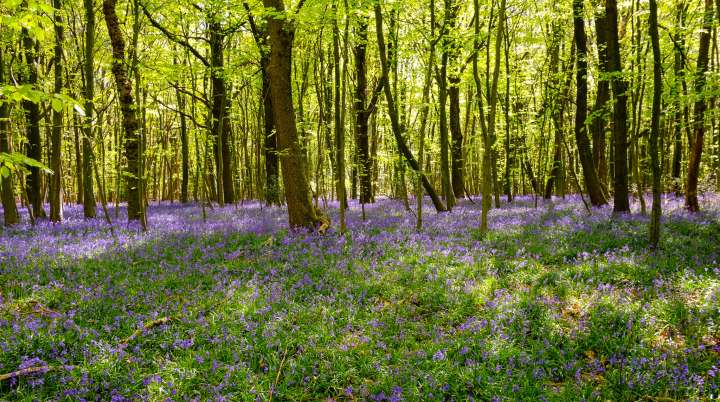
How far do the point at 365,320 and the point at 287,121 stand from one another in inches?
258

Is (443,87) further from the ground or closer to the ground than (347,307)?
further from the ground

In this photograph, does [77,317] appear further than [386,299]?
No

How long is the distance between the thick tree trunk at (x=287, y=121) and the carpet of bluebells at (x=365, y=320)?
1.60 meters

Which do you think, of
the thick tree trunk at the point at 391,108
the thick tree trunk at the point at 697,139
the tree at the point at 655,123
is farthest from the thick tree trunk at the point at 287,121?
the thick tree trunk at the point at 697,139

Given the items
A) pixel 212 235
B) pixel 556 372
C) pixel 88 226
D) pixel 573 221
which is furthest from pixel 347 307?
pixel 88 226

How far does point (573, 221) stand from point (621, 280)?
544 cm

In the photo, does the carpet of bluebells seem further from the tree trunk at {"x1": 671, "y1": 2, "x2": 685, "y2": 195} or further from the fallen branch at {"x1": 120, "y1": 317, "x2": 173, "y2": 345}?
the tree trunk at {"x1": 671, "y1": 2, "x2": 685, "y2": 195}

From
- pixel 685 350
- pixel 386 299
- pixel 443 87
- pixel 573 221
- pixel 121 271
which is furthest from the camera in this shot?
pixel 443 87

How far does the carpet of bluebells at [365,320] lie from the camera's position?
14.5ft

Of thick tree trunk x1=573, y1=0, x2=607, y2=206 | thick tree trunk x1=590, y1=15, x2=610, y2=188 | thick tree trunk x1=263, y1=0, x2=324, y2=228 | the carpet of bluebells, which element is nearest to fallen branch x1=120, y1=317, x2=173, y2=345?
the carpet of bluebells

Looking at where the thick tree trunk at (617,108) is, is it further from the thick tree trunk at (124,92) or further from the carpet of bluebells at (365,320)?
the thick tree trunk at (124,92)

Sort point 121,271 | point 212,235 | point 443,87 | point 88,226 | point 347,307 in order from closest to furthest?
point 347,307
point 121,271
point 212,235
point 88,226
point 443,87

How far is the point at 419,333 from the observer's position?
568 cm

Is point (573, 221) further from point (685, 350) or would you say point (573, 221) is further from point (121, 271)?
point (121, 271)
